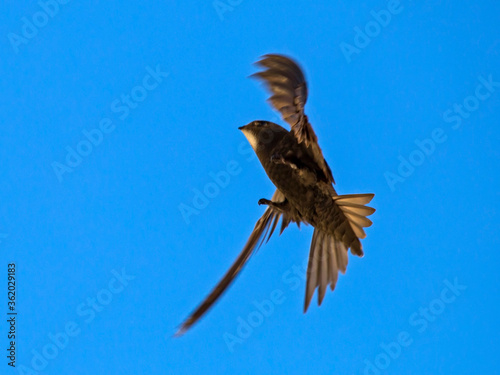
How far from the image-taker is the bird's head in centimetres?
251

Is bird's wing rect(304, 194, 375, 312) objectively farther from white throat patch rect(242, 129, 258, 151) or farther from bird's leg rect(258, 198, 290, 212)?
white throat patch rect(242, 129, 258, 151)

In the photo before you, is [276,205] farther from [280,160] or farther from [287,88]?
[287,88]

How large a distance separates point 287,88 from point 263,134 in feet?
1.61

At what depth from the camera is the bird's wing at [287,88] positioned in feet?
6.57

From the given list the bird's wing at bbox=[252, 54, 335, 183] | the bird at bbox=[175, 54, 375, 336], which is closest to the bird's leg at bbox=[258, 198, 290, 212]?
the bird at bbox=[175, 54, 375, 336]

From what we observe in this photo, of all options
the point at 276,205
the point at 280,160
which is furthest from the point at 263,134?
the point at 276,205

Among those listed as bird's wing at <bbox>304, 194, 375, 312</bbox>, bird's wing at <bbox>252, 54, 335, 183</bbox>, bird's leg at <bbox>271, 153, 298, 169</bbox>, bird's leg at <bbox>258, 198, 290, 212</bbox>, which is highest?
bird's wing at <bbox>252, 54, 335, 183</bbox>

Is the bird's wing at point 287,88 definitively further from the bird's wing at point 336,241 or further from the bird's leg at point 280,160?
the bird's wing at point 336,241

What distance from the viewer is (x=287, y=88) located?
2.07 meters

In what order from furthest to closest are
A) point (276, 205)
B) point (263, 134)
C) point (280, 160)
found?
point (276, 205)
point (263, 134)
point (280, 160)

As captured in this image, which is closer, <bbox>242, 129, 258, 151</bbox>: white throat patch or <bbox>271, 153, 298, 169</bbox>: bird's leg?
<bbox>271, 153, 298, 169</bbox>: bird's leg

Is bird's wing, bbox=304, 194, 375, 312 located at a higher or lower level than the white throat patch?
lower

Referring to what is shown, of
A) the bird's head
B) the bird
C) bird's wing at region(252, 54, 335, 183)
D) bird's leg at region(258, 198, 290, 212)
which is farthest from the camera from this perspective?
bird's leg at region(258, 198, 290, 212)

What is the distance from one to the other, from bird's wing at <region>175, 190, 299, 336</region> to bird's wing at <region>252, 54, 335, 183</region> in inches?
20.6
